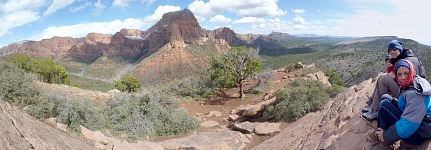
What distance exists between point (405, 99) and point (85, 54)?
558 ft

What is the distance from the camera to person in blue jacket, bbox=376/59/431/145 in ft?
11.4

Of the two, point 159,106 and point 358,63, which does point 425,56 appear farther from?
point 159,106

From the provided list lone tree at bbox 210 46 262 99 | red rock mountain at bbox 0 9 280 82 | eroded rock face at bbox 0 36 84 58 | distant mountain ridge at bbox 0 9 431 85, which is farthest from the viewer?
eroded rock face at bbox 0 36 84 58

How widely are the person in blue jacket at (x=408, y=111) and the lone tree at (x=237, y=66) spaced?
649 inches

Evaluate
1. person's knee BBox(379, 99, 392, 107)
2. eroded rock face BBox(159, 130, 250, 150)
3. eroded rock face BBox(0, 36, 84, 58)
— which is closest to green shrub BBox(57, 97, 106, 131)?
eroded rock face BBox(159, 130, 250, 150)

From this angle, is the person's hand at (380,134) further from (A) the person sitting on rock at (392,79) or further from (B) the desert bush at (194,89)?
(B) the desert bush at (194,89)

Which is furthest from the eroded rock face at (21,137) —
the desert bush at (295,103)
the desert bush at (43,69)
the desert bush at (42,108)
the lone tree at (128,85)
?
the lone tree at (128,85)

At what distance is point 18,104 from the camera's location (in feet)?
33.5

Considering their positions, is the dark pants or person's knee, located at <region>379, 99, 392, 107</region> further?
person's knee, located at <region>379, 99, 392, 107</region>

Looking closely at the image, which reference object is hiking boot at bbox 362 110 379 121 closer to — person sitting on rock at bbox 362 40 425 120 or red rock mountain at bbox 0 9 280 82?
person sitting on rock at bbox 362 40 425 120

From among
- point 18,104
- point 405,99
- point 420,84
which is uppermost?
point 420,84

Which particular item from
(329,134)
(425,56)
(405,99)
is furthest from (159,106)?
(425,56)

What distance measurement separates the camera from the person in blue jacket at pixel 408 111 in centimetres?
347

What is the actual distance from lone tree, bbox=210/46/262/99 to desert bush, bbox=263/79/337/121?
738 centimetres
